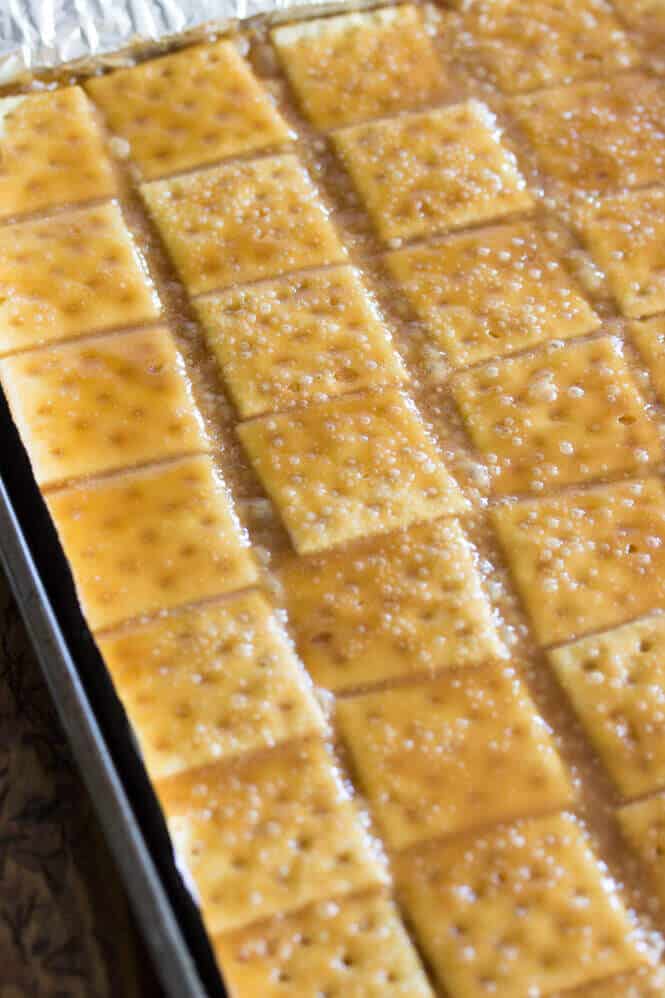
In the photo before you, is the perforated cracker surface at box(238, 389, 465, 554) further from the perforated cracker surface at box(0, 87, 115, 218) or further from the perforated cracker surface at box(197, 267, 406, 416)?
the perforated cracker surface at box(0, 87, 115, 218)

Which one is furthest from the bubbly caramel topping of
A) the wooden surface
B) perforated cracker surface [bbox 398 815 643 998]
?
the wooden surface

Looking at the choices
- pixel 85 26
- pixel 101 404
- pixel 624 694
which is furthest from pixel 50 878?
pixel 85 26

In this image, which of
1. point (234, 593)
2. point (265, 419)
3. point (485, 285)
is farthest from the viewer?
point (485, 285)

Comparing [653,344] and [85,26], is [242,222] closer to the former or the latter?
[85,26]

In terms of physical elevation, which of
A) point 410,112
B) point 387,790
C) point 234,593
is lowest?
point 387,790

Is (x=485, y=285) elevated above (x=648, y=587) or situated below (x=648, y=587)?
above

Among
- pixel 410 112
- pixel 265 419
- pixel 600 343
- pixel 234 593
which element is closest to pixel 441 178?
pixel 410 112

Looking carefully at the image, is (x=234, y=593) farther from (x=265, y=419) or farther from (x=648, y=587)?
(x=648, y=587)
